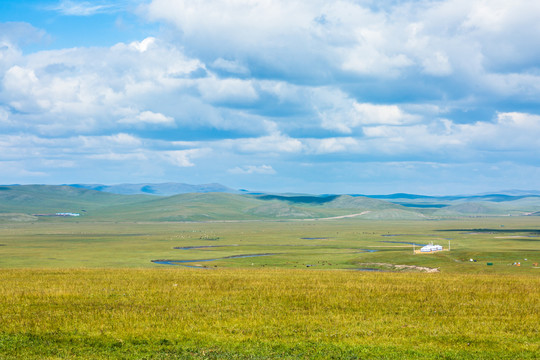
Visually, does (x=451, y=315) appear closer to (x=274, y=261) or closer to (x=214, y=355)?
(x=214, y=355)

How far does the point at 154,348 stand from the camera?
65.0 feet

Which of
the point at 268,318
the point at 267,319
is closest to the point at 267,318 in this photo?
the point at 268,318

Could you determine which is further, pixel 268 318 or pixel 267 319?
pixel 268 318

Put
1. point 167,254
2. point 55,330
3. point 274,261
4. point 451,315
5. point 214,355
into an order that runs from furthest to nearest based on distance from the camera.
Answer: point 167,254
point 274,261
point 451,315
point 55,330
point 214,355

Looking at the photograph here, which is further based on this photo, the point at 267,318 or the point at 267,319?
the point at 267,318

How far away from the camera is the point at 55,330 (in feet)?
72.0

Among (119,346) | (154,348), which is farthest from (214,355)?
(119,346)

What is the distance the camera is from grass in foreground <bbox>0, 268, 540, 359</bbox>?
64.0ft

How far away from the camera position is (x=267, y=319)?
24.0 m

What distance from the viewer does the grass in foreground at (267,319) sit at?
64.0 ft

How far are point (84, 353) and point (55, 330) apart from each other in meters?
3.49

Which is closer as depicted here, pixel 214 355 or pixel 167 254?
pixel 214 355

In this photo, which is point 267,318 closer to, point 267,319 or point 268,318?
point 268,318

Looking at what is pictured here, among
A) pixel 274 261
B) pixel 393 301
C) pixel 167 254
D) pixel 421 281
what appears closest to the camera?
pixel 393 301
